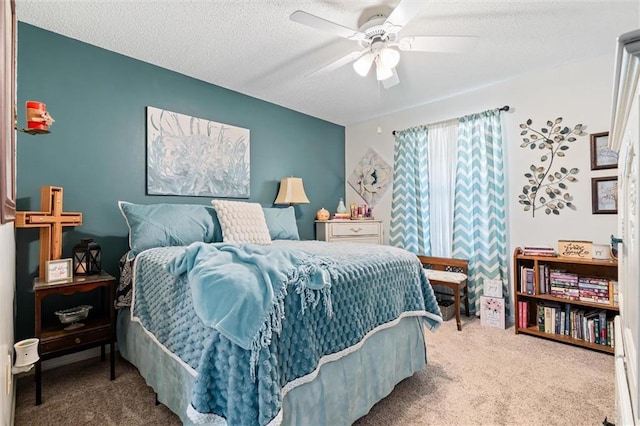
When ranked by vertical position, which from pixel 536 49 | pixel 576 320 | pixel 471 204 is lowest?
pixel 576 320

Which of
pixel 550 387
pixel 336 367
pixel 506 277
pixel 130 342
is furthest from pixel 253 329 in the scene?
pixel 506 277

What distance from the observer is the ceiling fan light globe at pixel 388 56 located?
213 cm

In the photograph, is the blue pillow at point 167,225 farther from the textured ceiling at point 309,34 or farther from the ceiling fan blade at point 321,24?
the ceiling fan blade at point 321,24

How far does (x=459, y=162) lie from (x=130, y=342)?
3518 mm

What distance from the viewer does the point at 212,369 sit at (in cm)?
112

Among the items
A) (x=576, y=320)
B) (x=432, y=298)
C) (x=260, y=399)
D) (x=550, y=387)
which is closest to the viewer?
(x=260, y=399)

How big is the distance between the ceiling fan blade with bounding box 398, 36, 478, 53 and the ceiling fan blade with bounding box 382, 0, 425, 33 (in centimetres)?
12

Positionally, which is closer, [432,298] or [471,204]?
[432,298]

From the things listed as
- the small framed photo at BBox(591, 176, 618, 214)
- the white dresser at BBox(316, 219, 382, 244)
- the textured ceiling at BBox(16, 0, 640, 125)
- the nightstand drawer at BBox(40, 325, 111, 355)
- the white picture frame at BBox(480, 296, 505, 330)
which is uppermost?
the textured ceiling at BBox(16, 0, 640, 125)

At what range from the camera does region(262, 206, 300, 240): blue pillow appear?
304 cm

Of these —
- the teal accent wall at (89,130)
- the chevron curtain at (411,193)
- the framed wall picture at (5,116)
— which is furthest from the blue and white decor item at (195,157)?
the chevron curtain at (411,193)

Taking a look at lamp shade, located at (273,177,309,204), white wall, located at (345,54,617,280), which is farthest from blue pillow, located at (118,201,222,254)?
white wall, located at (345,54,617,280)

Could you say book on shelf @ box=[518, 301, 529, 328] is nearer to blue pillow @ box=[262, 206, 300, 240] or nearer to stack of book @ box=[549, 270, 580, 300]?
stack of book @ box=[549, 270, 580, 300]

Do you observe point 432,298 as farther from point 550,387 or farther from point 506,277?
point 506,277
